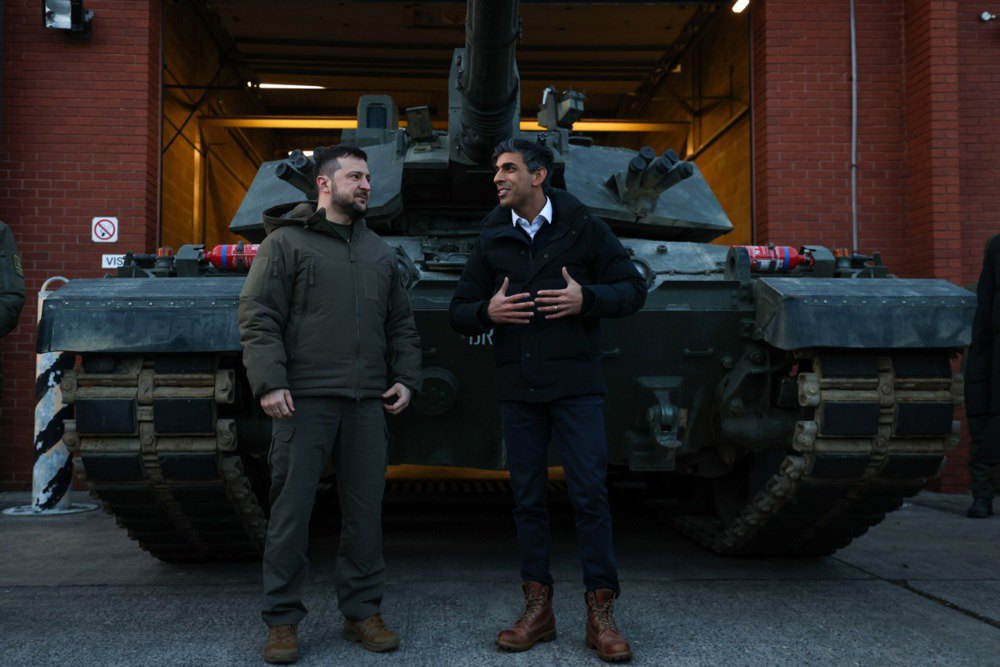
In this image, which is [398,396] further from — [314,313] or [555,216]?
[555,216]

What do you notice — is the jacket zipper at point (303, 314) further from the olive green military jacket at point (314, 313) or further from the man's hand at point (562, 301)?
the man's hand at point (562, 301)

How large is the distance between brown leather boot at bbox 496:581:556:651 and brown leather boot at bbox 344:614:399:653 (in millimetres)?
405

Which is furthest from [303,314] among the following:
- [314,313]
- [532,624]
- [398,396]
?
[532,624]

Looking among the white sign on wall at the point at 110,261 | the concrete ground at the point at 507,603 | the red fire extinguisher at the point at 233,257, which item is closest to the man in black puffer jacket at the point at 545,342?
the concrete ground at the point at 507,603

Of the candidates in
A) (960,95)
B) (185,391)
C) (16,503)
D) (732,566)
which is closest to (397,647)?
(185,391)

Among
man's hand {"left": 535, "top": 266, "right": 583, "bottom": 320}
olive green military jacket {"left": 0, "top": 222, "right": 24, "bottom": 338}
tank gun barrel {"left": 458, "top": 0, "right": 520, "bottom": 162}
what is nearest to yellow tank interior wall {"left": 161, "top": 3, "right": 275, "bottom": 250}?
olive green military jacket {"left": 0, "top": 222, "right": 24, "bottom": 338}

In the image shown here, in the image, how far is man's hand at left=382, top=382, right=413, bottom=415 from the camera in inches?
148

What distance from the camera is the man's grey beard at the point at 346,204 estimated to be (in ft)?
12.3

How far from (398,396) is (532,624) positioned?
102cm

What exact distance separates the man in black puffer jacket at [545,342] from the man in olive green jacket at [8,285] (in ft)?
7.78

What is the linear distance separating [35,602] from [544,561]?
96.6 inches

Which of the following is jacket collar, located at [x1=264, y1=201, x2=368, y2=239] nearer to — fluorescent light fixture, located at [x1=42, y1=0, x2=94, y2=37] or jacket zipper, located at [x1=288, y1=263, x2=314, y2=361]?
jacket zipper, located at [x1=288, y1=263, x2=314, y2=361]

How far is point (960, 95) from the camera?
885 centimetres

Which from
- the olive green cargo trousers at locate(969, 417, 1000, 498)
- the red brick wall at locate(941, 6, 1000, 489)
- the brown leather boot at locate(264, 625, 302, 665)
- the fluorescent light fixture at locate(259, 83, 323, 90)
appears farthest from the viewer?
the fluorescent light fixture at locate(259, 83, 323, 90)
